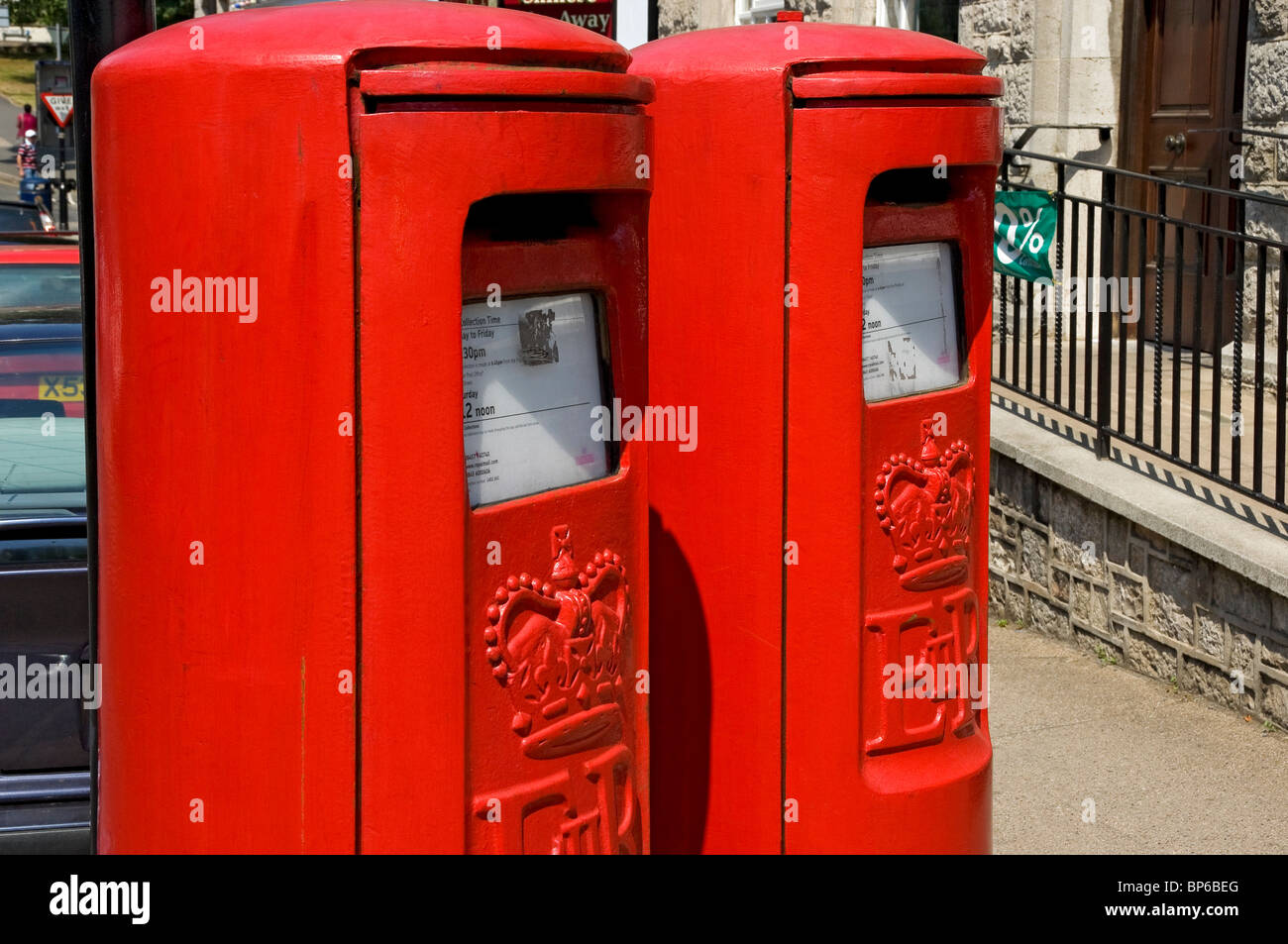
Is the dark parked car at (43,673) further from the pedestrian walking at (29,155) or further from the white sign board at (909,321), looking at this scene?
the pedestrian walking at (29,155)

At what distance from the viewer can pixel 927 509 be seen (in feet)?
10.5

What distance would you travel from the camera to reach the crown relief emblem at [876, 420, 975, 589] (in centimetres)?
316

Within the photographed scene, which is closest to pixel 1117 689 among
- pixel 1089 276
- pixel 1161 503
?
pixel 1161 503

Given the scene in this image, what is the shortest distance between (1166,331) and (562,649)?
6.91 m

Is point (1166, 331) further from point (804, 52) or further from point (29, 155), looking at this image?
point (29, 155)

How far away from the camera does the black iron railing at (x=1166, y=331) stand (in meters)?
5.78

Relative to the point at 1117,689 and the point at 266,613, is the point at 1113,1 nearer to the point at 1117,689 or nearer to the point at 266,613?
the point at 1117,689

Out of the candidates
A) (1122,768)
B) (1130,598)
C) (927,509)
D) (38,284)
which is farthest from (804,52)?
(1130,598)

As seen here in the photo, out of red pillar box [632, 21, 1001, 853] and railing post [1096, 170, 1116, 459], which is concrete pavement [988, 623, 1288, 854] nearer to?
railing post [1096, 170, 1116, 459]

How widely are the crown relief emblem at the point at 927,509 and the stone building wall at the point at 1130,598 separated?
7.82 feet

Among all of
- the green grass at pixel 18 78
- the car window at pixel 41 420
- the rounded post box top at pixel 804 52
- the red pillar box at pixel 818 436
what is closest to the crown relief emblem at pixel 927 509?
the red pillar box at pixel 818 436

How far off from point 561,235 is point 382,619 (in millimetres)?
680

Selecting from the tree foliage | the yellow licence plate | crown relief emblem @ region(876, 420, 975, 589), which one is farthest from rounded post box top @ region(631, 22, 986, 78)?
the tree foliage

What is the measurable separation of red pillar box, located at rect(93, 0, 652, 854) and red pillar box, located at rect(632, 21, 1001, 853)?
0.60 meters
